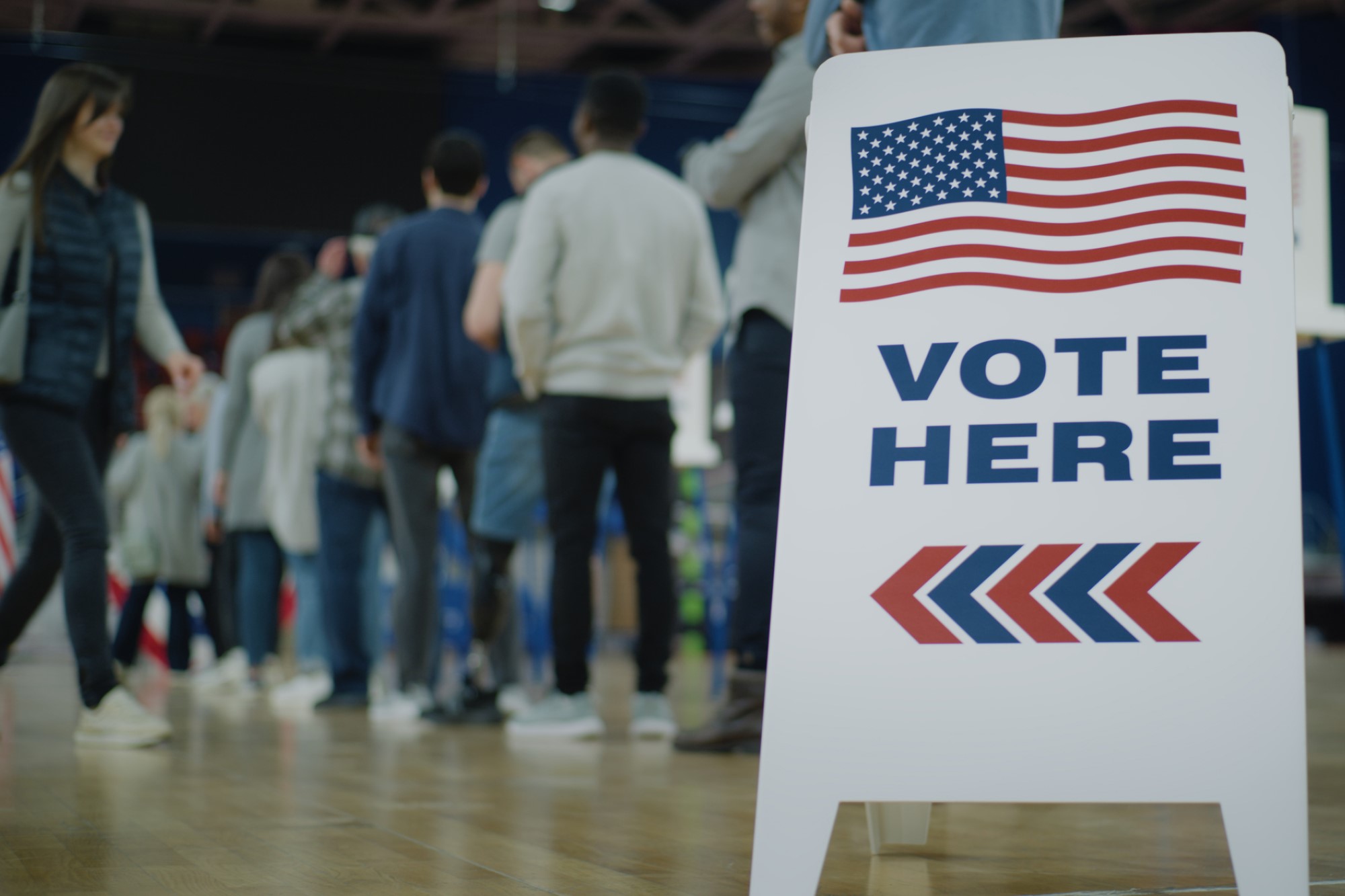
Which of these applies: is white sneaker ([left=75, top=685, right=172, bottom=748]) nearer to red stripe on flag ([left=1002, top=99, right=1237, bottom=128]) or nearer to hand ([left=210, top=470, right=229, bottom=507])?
red stripe on flag ([left=1002, top=99, right=1237, bottom=128])

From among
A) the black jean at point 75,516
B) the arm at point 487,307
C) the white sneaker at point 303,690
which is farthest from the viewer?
the white sneaker at point 303,690

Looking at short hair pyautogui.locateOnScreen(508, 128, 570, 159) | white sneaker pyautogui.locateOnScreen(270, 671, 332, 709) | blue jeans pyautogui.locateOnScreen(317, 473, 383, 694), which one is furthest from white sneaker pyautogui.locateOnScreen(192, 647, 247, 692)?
short hair pyautogui.locateOnScreen(508, 128, 570, 159)

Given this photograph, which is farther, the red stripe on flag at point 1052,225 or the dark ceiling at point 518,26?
the dark ceiling at point 518,26

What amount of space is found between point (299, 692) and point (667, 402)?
1.78m

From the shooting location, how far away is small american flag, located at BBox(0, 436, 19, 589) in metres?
5.09

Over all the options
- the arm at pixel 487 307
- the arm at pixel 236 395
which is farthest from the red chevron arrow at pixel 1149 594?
the arm at pixel 236 395

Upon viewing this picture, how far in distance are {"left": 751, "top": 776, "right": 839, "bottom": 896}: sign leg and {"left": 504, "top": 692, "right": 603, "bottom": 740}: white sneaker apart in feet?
5.85

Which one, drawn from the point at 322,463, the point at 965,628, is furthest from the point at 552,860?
the point at 322,463

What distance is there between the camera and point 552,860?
4.56 feet

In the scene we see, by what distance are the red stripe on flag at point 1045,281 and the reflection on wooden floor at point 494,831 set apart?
0.35 meters

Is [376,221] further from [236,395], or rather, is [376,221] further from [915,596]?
[915,596]

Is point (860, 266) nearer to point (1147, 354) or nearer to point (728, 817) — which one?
point (1147, 354)

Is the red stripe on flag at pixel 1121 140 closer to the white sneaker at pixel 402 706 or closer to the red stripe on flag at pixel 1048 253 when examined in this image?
the red stripe on flag at pixel 1048 253

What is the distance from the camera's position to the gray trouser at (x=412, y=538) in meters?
3.24
